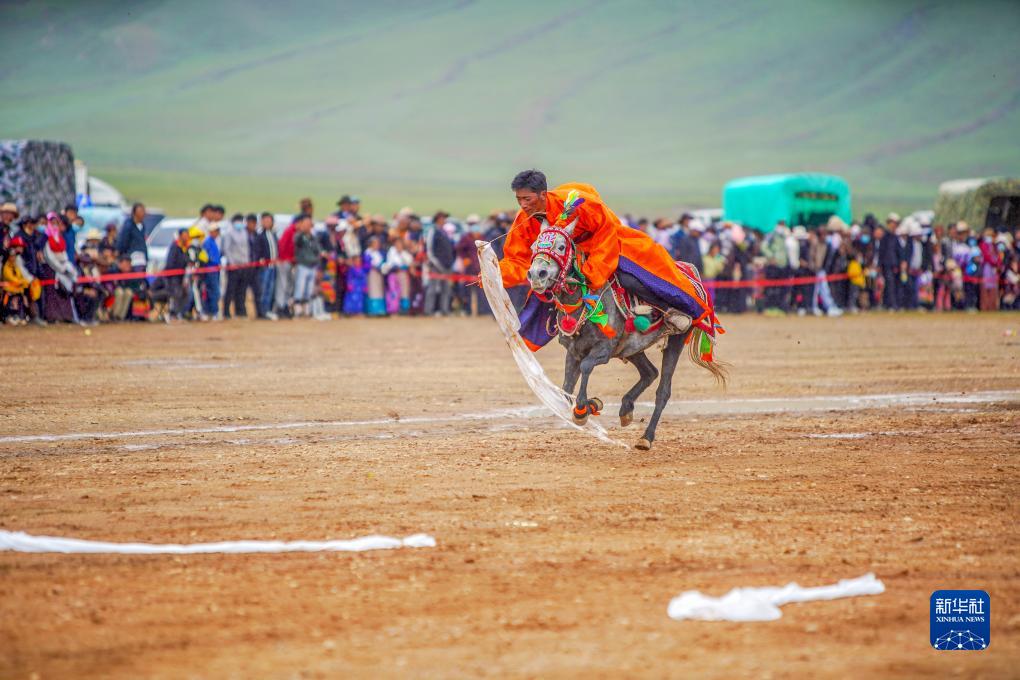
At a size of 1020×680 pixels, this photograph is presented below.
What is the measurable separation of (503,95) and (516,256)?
403 feet

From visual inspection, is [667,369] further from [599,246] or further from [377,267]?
[377,267]

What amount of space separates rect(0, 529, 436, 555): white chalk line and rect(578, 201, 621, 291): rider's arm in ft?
11.6

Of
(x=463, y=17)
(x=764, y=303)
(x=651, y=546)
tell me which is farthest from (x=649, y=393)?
(x=463, y=17)

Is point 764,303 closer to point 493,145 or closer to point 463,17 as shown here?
point 493,145

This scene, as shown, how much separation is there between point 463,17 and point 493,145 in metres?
47.6

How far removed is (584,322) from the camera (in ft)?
34.4

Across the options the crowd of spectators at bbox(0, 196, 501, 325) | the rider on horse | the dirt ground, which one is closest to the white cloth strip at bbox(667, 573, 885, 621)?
the dirt ground

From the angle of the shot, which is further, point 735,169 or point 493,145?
point 493,145

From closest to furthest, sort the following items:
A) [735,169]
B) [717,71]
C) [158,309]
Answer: [158,309] < [735,169] < [717,71]

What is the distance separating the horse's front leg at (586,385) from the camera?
1029 cm

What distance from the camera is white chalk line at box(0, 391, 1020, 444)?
11367 mm

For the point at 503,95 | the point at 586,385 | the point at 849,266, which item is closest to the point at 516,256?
the point at 586,385

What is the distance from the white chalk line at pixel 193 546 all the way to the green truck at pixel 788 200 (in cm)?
3285

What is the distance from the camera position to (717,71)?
136 m
